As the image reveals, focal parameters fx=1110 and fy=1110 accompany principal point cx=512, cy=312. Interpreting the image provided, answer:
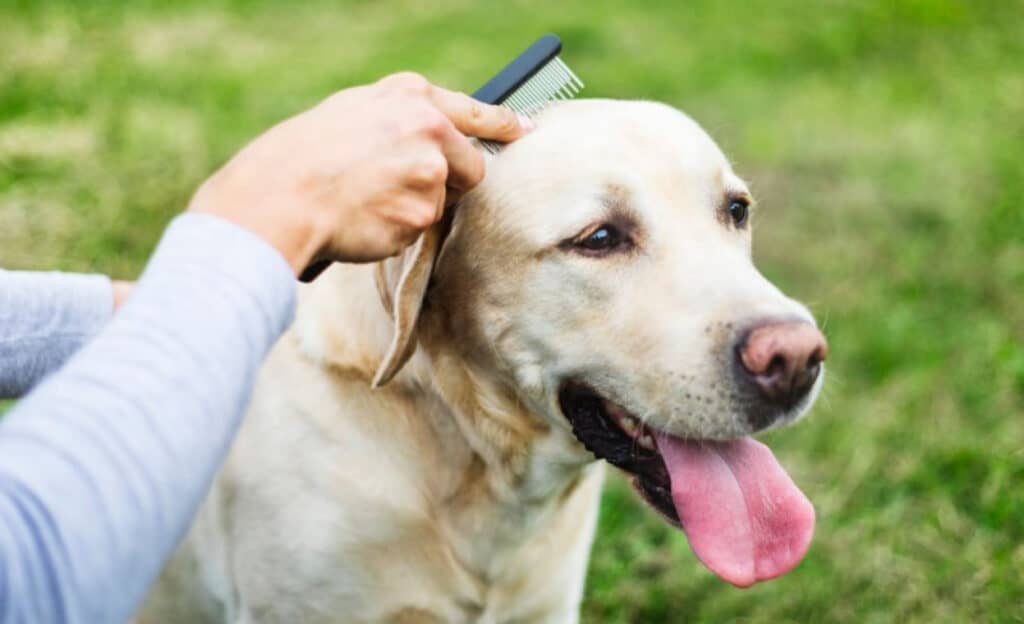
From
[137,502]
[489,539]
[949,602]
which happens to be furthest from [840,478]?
[137,502]

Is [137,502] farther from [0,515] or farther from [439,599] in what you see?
[439,599]

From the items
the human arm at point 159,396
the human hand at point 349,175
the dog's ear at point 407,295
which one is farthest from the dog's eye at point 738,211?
the human arm at point 159,396

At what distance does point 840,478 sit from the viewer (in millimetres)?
3861

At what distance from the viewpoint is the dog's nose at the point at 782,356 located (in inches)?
81.3

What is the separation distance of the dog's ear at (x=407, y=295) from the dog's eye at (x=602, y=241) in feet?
1.02

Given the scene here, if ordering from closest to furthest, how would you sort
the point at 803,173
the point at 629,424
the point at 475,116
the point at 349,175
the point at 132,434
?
the point at 132,434
the point at 349,175
the point at 475,116
the point at 629,424
the point at 803,173

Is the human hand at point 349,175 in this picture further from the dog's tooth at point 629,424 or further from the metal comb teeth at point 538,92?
the dog's tooth at point 629,424

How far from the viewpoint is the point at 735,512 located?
231cm

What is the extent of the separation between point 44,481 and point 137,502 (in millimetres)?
101

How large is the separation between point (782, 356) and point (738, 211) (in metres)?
0.57

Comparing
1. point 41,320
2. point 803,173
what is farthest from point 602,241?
point 803,173

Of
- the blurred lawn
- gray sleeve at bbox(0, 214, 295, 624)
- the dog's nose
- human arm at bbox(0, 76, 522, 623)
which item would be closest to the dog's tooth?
the dog's nose

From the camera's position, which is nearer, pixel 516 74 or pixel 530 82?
pixel 516 74

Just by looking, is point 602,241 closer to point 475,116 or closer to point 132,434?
point 475,116
